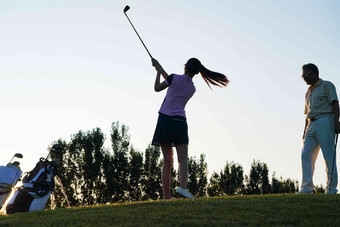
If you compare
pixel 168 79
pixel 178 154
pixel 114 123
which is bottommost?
pixel 178 154

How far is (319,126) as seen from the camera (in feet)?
26.6

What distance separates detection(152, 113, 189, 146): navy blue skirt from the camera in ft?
23.5

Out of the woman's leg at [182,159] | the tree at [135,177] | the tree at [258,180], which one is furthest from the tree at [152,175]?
the woman's leg at [182,159]

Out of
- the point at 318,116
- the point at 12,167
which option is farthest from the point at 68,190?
the point at 318,116

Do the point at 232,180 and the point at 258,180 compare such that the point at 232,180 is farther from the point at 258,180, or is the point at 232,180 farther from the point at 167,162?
the point at 167,162

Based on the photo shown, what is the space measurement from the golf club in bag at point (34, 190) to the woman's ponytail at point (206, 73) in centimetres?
349

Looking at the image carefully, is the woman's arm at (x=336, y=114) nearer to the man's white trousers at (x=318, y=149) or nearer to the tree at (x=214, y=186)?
the man's white trousers at (x=318, y=149)

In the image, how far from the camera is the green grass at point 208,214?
560 centimetres

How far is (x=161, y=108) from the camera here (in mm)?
7336

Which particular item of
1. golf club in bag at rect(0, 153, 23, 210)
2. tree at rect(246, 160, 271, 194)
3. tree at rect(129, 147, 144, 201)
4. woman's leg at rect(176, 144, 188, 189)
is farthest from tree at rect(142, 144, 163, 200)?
woman's leg at rect(176, 144, 188, 189)

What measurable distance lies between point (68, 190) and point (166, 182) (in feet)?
136

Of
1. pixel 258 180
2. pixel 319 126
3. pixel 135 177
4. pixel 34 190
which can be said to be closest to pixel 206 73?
pixel 319 126

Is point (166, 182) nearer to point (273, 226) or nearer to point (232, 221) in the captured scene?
point (232, 221)

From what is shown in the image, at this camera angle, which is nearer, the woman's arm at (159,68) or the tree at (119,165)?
the woman's arm at (159,68)
